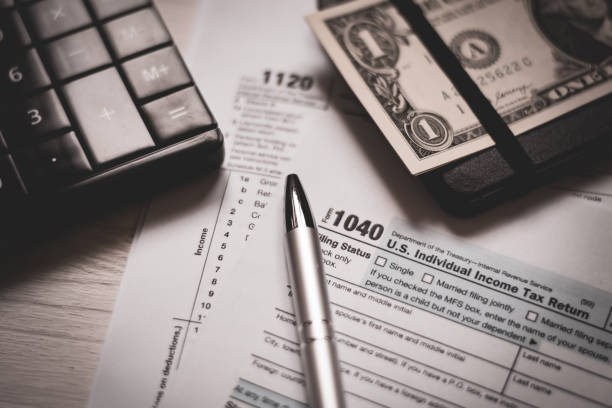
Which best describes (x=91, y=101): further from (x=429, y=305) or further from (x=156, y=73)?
(x=429, y=305)

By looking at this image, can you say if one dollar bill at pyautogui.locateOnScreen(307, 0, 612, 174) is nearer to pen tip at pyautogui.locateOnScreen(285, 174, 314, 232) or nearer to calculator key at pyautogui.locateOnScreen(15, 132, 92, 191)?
pen tip at pyautogui.locateOnScreen(285, 174, 314, 232)

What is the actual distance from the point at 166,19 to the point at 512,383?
48 cm

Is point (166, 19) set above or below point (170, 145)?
above

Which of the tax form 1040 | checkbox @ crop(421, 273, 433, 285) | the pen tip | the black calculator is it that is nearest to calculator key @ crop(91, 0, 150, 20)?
the black calculator

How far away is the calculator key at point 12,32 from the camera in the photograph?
0.42 meters

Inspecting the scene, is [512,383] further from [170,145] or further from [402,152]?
[170,145]

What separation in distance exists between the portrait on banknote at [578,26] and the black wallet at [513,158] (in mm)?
50

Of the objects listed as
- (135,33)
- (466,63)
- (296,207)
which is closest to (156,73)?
(135,33)

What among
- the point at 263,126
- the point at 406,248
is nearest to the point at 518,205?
the point at 406,248

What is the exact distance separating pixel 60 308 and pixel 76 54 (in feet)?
0.71

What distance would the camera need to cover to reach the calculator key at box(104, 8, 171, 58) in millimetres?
423

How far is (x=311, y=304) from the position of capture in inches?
14.4

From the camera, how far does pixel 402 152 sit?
405mm

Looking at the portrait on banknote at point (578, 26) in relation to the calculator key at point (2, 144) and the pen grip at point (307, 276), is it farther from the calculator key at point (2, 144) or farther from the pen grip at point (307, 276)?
the calculator key at point (2, 144)
